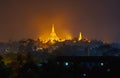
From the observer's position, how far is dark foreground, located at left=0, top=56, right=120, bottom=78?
20.7m

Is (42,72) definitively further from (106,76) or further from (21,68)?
(106,76)

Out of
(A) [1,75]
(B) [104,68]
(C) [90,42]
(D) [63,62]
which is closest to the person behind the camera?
(A) [1,75]

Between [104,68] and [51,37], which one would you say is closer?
[104,68]

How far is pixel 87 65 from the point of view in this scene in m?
26.9

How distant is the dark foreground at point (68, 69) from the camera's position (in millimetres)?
20688

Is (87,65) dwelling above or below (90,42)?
below

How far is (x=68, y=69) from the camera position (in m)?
25.1

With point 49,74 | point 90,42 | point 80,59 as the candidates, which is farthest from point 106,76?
point 90,42

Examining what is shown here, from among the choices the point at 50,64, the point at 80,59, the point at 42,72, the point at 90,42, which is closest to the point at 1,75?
the point at 42,72

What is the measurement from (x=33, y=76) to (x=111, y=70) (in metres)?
5.33

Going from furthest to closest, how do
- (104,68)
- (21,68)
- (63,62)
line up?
(63,62), (104,68), (21,68)

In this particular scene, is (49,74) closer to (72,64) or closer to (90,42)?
(72,64)

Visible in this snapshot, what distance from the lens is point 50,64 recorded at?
2450cm

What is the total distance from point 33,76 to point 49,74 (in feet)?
5.42
